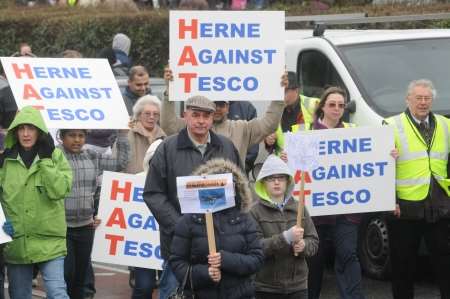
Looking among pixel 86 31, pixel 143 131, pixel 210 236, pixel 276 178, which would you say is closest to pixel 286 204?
pixel 276 178

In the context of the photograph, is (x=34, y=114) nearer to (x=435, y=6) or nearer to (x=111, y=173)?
(x=111, y=173)

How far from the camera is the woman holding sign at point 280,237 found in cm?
912

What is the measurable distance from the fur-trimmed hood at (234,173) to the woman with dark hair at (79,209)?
2.22m

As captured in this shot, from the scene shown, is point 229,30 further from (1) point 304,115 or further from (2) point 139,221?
(1) point 304,115

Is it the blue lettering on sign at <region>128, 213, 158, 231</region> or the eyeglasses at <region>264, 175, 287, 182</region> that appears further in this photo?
the blue lettering on sign at <region>128, 213, 158, 231</region>

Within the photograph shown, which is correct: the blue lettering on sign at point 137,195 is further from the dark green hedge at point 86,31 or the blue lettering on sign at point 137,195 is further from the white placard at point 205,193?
the dark green hedge at point 86,31

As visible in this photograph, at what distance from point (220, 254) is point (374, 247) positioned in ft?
13.2

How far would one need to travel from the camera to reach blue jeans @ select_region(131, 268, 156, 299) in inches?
413

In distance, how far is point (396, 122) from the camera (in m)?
10.9

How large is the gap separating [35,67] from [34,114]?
158 cm

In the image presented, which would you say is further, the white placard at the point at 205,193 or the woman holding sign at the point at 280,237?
the woman holding sign at the point at 280,237

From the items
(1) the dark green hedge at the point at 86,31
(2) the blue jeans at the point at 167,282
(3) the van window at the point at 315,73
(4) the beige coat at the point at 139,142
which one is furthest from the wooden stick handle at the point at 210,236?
(1) the dark green hedge at the point at 86,31

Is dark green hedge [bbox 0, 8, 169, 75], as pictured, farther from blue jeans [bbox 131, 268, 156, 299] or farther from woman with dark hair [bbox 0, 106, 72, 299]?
woman with dark hair [bbox 0, 106, 72, 299]

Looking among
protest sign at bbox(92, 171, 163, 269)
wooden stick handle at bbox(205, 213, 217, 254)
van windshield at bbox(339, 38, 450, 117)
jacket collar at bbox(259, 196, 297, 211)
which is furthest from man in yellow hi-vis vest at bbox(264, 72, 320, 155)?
wooden stick handle at bbox(205, 213, 217, 254)
